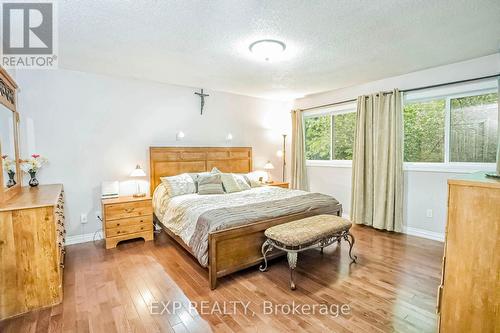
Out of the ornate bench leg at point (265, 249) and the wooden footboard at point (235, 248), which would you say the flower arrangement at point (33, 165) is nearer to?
the wooden footboard at point (235, 248)

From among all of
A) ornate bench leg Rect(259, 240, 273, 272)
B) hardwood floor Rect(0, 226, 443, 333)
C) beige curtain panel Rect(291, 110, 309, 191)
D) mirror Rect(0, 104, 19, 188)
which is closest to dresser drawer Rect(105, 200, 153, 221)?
hardwood floor Rect(0, 226, 443, 333)

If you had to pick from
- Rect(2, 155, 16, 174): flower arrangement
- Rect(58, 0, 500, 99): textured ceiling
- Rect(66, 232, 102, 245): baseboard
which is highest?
Rect(58, 0, 500, 99): textured ceiling

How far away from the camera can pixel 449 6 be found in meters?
1.98

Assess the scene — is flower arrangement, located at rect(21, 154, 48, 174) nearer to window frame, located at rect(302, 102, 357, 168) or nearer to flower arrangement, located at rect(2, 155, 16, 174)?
flower arrangement, located at rect(2, 155, 16, 174)

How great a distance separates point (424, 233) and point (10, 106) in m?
5.58

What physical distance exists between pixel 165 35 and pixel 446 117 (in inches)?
153

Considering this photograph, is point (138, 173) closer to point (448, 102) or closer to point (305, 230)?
point (305, 230)

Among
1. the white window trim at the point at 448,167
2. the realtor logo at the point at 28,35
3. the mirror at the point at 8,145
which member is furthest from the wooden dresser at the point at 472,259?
the mirror at the point at 8,145

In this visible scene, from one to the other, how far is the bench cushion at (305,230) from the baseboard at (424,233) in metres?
1.69

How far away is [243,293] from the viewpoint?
7.50 feet

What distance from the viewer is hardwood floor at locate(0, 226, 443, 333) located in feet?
6.14

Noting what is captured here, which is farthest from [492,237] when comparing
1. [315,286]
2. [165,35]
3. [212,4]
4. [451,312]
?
[165,35]

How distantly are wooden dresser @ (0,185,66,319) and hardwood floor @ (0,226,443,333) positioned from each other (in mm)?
123

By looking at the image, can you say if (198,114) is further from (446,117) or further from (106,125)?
(446,117)
